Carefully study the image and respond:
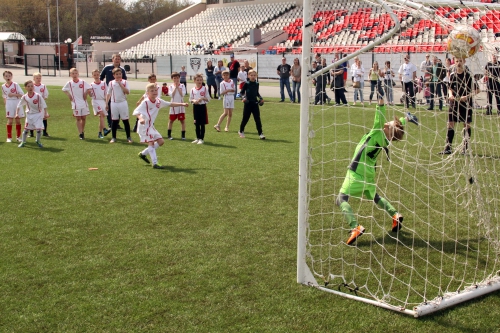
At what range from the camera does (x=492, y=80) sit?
239 inches

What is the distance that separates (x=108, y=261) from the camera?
533 centimetres

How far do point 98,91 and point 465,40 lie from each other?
34.1 feet

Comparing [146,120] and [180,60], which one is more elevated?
[180,60]

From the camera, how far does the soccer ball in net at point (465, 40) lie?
4.94 m

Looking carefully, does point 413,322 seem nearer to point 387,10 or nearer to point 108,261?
point 387,10

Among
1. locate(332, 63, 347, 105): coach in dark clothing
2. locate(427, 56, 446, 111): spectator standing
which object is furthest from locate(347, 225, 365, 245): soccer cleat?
locate(427, 56, 446, 111): spectator standing

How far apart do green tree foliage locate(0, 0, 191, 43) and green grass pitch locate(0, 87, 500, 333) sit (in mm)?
58033

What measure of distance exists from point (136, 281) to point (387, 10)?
3.30 metres

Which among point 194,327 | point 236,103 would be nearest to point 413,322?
point 194,327

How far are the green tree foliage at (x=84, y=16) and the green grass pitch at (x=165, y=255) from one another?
5803cm

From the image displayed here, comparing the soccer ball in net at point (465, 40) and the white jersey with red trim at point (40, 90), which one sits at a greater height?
the soccer ball in net at point (465, 40)

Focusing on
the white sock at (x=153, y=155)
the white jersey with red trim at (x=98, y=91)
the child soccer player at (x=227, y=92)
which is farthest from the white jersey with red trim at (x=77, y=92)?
the white sock at (x=153, y=155)

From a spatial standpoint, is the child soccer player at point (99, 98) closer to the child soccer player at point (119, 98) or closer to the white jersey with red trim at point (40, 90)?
the child soccer player at point (119, 98)

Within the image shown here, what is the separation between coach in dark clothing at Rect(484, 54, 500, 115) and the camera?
5.64m
